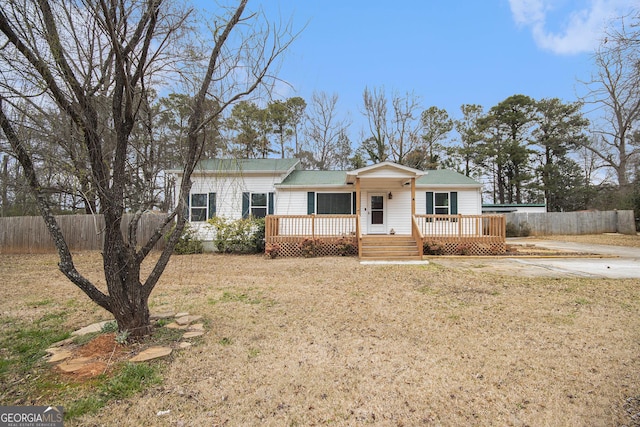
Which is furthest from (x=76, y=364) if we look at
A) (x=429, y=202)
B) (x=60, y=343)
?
(x=429, y=202)

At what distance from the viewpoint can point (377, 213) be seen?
13.2m

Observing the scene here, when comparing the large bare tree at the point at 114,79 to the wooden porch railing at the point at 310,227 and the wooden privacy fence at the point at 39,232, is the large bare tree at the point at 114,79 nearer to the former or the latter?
the wooden porch railing at the point at 310,227

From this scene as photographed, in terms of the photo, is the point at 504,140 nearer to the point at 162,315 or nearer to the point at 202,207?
the point at 202,207

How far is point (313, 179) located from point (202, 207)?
193 inches

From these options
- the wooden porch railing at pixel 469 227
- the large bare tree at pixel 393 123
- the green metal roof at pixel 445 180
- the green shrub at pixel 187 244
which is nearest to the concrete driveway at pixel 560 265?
the wooden porch railing at pixel 469 227

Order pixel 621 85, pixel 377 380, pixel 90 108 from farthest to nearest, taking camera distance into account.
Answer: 1. pixel 621 85
2. pixel 90 108
3. pixel 377 380

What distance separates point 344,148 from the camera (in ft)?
83.6

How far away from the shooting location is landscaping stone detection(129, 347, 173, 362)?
300 cm

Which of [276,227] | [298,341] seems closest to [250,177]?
[276,227]

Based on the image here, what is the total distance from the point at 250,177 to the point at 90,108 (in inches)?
402

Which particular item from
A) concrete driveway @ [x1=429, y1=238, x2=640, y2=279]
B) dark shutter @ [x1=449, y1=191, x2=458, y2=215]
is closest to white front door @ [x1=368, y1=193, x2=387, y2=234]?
dark shutter @ [x1=449, y1=191, x2=458, y2=215]

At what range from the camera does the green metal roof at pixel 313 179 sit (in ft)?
42.4

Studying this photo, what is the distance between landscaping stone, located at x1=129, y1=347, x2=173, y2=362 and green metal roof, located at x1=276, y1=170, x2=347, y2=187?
31.5 feet

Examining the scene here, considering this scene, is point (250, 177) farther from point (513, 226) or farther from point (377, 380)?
point (513, 226)
